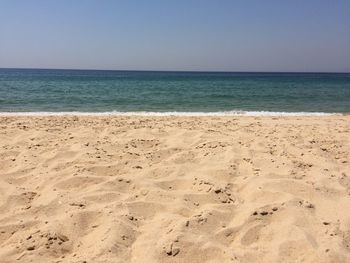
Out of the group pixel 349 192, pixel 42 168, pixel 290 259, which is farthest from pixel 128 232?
pixel 349 192

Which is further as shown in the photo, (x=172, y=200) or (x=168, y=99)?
(x=168, y=99)

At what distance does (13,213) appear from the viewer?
11.0ft

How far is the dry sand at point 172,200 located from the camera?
2.82m

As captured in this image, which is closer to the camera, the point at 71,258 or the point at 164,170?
the point at 71,258

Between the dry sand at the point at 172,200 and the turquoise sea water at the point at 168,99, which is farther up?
the dry sand at the point at 172,200

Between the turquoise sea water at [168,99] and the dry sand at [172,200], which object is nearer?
the dry sand at [172,200]

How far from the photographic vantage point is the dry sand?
9.25 ft

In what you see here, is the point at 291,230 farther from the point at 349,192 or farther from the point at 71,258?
the point at 71,258

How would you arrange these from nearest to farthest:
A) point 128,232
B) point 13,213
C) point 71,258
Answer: point 71,258
point 128,232
point 13,213

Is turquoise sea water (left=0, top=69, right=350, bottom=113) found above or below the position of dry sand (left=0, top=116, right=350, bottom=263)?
below

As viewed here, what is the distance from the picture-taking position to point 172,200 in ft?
11.9

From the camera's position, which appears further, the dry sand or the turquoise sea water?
the turquoise sea water

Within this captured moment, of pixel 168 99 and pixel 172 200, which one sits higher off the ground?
pixel 172 200

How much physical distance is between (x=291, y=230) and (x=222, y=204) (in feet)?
2.31
